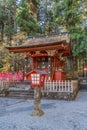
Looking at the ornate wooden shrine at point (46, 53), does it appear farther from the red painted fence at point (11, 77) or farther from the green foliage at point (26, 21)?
the green foliage at point (26, 21)

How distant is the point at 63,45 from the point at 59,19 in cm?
847

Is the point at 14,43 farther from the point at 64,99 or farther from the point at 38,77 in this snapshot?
the point at 38,77

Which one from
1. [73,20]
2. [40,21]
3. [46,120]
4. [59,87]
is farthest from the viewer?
[40,21]

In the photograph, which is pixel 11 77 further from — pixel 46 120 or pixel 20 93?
pixel 46 120

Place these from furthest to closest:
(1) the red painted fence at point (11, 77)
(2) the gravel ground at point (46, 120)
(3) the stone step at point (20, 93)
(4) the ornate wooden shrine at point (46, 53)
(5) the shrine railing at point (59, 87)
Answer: (1) the red painted fence at point (11, 77) < (4) the ornate wooden shrine at point (46, 53) < (3) the stone step at point (20, 93) < (5) the shrine railing at point (59, 87) < (2) the gravel ground at point (46, 120)

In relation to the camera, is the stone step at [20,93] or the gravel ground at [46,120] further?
the stone step at [20,93]

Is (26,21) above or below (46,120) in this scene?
above

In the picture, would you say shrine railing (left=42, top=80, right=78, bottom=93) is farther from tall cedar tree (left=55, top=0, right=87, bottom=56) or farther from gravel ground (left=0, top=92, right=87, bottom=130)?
tall cedar tree (left=55, top=0, right=87, bottom=56)

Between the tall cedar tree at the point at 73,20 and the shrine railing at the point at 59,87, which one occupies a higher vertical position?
the tall cedar tree at the point at 73,20

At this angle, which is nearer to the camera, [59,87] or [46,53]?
[59,87]

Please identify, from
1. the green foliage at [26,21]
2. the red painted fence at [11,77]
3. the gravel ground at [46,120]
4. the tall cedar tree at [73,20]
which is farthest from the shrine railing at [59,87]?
the green foliage at [26,21]

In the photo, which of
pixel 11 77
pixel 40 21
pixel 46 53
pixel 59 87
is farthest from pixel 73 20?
pixel 59 87

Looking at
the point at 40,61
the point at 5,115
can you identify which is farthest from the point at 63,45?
the point at 5,115

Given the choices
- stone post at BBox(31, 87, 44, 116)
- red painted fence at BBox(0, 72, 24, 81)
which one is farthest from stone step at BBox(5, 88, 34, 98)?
stone post at BBox(31, 87, 44, 116)
